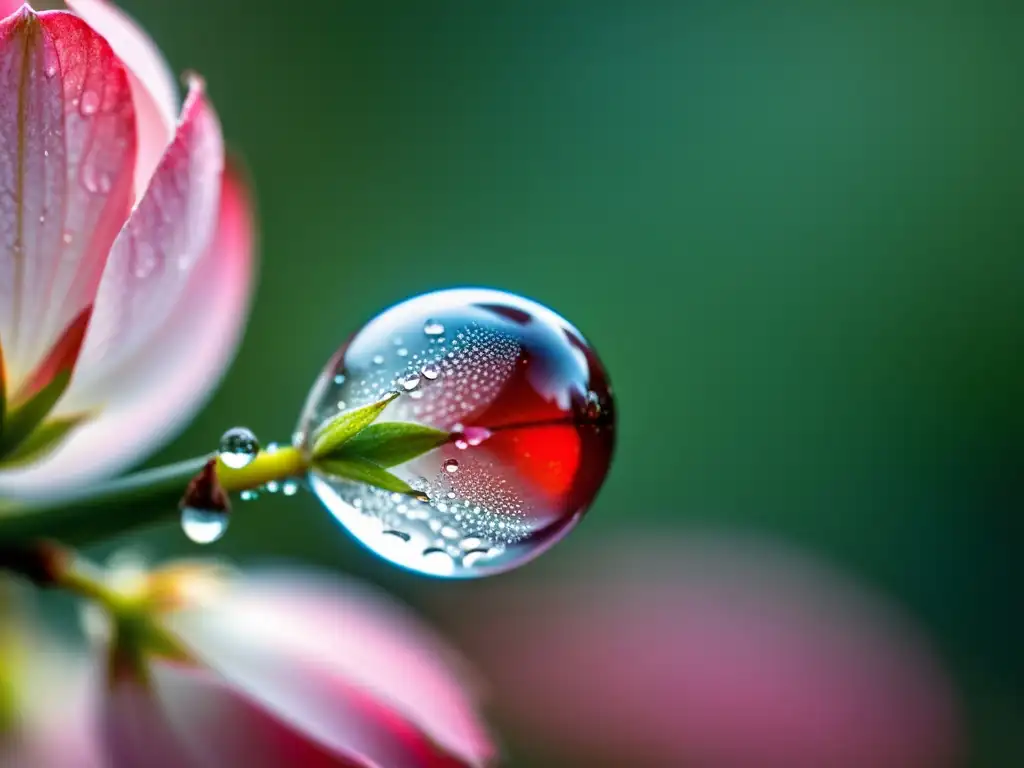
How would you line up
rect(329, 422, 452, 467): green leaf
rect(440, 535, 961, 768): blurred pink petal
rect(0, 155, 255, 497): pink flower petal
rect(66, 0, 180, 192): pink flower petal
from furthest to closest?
rect(440, 535, 961, 768): blurred pink petal < rect(0, 155, 255, 497): pink flower petal < rect(66, 0, 180, 192): pink flower petal < rect(329, 422, 452, 467): green leaf

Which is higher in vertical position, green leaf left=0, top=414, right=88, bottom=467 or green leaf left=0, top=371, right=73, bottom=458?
green leaf left=0, top=371, right=73, bottom=458

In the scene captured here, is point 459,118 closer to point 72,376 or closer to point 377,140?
point 377,140

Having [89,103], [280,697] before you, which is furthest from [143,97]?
[280,697]

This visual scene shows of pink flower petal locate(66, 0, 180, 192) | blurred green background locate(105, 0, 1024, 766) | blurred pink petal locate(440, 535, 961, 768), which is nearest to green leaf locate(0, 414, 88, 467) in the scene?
pink flower petal locate(66, 0, 180, 192)

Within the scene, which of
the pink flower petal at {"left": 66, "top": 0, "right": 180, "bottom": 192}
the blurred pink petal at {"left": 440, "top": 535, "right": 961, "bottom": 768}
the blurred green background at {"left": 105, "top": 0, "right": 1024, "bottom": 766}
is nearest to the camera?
the pink flower petal at {"left": 66, "top": 0, "right": 180, "bottom": 192}

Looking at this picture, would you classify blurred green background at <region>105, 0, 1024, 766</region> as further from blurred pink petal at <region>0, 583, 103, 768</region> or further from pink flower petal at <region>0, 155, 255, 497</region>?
pink flower petal at <region>0, 155, 255, 497</region>

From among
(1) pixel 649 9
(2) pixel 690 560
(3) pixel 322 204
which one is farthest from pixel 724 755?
(1) pixel 649 9

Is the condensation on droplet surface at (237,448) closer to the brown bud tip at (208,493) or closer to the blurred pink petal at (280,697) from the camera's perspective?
the brown bud tip at (208,493)
